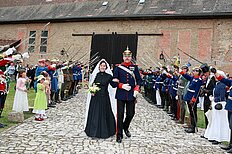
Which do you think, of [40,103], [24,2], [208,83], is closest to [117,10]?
[24,2]

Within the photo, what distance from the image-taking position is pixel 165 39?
23984mm

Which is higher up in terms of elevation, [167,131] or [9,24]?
[9,24]

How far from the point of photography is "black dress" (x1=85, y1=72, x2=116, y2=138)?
6729mm

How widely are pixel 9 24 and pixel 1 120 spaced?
78.3ft

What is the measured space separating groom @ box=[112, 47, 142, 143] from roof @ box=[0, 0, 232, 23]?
680 inches

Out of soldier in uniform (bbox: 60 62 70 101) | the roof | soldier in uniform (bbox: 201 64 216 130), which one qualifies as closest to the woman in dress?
soldier in uniform (bbox: 201 64 216 130)

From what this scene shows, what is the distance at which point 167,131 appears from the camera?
7.92 metres

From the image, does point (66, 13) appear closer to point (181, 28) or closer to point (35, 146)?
point (181, 28)

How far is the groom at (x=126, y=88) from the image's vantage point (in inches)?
257

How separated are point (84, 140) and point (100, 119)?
0.68m

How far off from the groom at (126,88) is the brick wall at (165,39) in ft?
53.5

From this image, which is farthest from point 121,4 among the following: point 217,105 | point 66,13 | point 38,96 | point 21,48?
point 217,105

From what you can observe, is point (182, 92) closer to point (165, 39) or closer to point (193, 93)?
point (193, 93)

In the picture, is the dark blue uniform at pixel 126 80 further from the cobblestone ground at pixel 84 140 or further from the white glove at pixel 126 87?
the cobblestone ground at pixel 84 140
